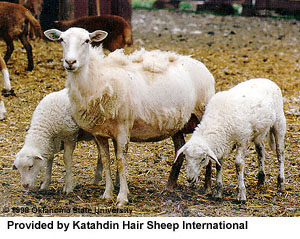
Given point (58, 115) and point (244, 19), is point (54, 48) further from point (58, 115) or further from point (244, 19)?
point (244, 19)

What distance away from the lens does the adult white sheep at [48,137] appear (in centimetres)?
499

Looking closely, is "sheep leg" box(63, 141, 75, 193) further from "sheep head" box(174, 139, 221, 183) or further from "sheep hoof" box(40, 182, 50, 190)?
"sheep head" box(174, 139, 221, 183)

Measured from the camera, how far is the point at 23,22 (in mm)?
9156

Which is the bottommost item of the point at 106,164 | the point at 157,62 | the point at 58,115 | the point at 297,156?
the point at 297,156

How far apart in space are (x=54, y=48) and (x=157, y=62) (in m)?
6.46

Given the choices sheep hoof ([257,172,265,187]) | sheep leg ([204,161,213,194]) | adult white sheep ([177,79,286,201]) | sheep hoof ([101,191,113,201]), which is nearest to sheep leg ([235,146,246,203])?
adult white sheep ([177,79,286,201])

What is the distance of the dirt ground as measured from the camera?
482cm

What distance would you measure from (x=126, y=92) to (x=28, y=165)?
4.03 ft

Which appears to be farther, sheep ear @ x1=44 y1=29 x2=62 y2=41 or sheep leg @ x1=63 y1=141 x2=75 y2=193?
sheep leg @ x1=63 y1=141 x2=75 y2=193

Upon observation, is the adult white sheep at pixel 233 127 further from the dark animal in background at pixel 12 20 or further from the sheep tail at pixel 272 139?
the dark animal in background at pixel 12 20

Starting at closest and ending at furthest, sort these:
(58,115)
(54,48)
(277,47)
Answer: (58,115)
(54,48)
(277,47)

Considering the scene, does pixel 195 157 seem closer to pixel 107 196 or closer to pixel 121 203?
pixel 121 203

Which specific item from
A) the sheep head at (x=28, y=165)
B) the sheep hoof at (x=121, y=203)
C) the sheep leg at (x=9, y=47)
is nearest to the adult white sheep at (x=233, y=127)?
the sheep hoof at (x=121, y=203)

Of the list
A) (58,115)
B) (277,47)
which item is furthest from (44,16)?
(58,115)
